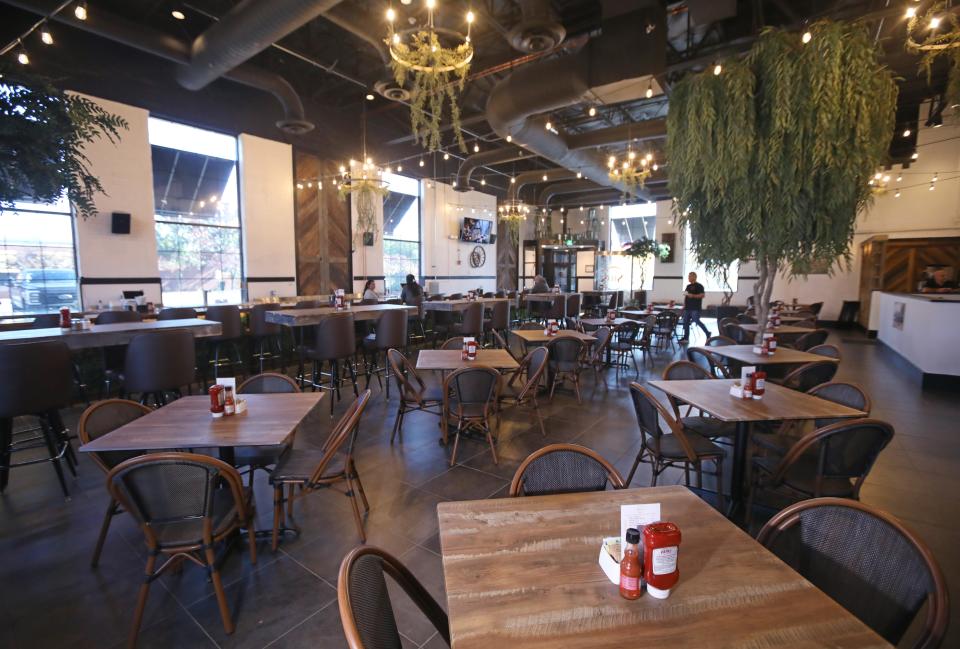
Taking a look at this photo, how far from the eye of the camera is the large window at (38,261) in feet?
19.4

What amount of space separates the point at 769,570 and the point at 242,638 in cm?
203

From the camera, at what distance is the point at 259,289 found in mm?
8461

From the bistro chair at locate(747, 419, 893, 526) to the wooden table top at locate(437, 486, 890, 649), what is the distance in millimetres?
1133

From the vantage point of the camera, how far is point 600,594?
1.12m

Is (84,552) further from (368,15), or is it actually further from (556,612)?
(368,15)

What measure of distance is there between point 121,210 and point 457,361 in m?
6.19

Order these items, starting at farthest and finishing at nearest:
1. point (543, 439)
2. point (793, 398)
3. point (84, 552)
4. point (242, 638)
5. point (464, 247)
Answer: point (464, 247) < point (543, 439) < point (793, 398) < point (84, 552) < point (242, 638)

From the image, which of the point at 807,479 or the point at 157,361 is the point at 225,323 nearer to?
the point at 157,361

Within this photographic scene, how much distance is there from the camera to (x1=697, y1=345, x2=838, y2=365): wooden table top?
394cm

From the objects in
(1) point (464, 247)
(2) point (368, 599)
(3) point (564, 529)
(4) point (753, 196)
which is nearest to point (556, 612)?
(3) point (564, 529)

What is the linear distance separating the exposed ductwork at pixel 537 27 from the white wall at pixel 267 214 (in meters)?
5.79

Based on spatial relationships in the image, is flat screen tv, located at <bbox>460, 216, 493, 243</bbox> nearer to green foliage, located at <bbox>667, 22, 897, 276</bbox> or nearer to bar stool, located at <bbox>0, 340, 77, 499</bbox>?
green foliage, located at <bbox>667, 22, 897, 276</bbox>

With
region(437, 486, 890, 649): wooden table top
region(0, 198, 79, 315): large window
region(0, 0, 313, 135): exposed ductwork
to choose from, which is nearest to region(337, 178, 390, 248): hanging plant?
region(0, 0, 313, 135): exposed ductwork

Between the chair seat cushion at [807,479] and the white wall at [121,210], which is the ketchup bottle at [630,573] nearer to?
the chair seat cushion at [807,479]
